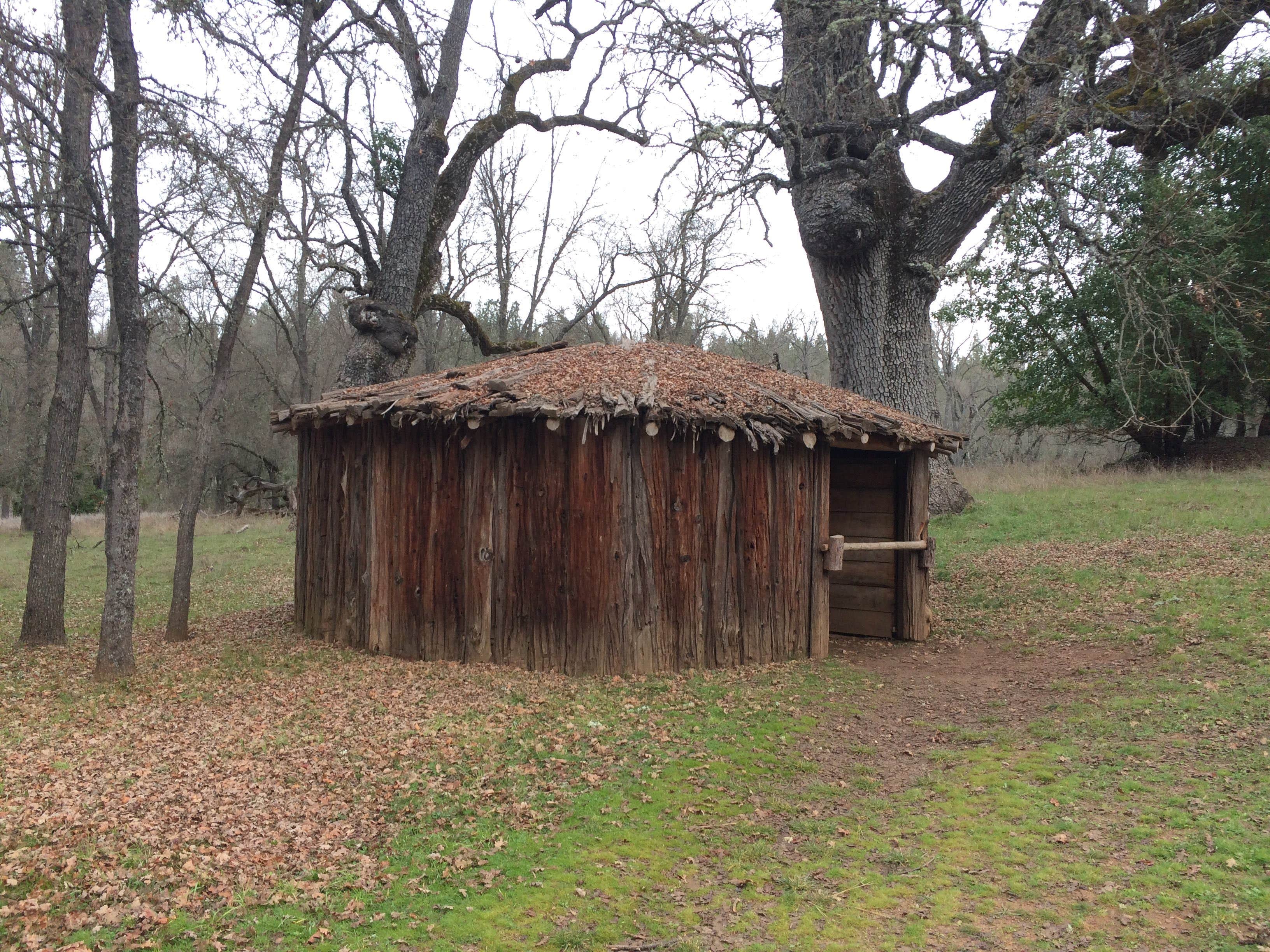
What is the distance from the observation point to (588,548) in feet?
25.3

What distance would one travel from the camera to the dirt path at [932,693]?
5.95m

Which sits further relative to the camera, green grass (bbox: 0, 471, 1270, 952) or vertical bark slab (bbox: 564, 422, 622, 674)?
vertical bark slab (bbox: 564, 422, 622, 674)

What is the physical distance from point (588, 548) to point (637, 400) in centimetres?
142

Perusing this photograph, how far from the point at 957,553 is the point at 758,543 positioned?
6087 mm

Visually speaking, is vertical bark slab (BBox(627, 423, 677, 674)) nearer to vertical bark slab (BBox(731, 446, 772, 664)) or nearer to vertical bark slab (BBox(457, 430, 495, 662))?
vertical bark slab (BBox(731, 446, 772, 664))

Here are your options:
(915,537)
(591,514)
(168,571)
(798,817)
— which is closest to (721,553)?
(591,514)

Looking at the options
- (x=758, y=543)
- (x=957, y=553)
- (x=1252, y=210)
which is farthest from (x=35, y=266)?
(x=1252, y=210)

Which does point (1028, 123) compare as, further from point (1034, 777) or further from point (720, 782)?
point (720, 782)

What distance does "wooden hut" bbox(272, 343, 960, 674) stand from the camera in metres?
7.71

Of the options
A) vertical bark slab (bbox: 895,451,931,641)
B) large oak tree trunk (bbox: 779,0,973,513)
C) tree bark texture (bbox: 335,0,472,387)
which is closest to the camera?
vertical bark slab (bbox: 895,451,931,641)

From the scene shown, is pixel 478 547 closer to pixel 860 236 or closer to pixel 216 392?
pixel 216 392

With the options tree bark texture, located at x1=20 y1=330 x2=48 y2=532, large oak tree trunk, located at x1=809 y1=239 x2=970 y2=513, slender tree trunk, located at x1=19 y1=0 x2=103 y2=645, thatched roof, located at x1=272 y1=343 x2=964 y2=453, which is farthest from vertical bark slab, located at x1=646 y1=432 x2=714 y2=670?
tree bark texture, located at x1=20 y1=330 x2=48 y2=532

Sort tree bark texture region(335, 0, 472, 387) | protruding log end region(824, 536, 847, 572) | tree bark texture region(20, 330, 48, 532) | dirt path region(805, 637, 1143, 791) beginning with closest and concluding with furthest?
dirt path region(805, 637, 1143, 791) → protruding log end region(824, 536, 847, 572) → tree bark texture region(335, 0, 472, 387) → tree bark texture region(20, 330, 48, 532)

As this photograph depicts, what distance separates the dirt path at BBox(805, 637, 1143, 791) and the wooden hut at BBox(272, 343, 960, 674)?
99 centimetres
